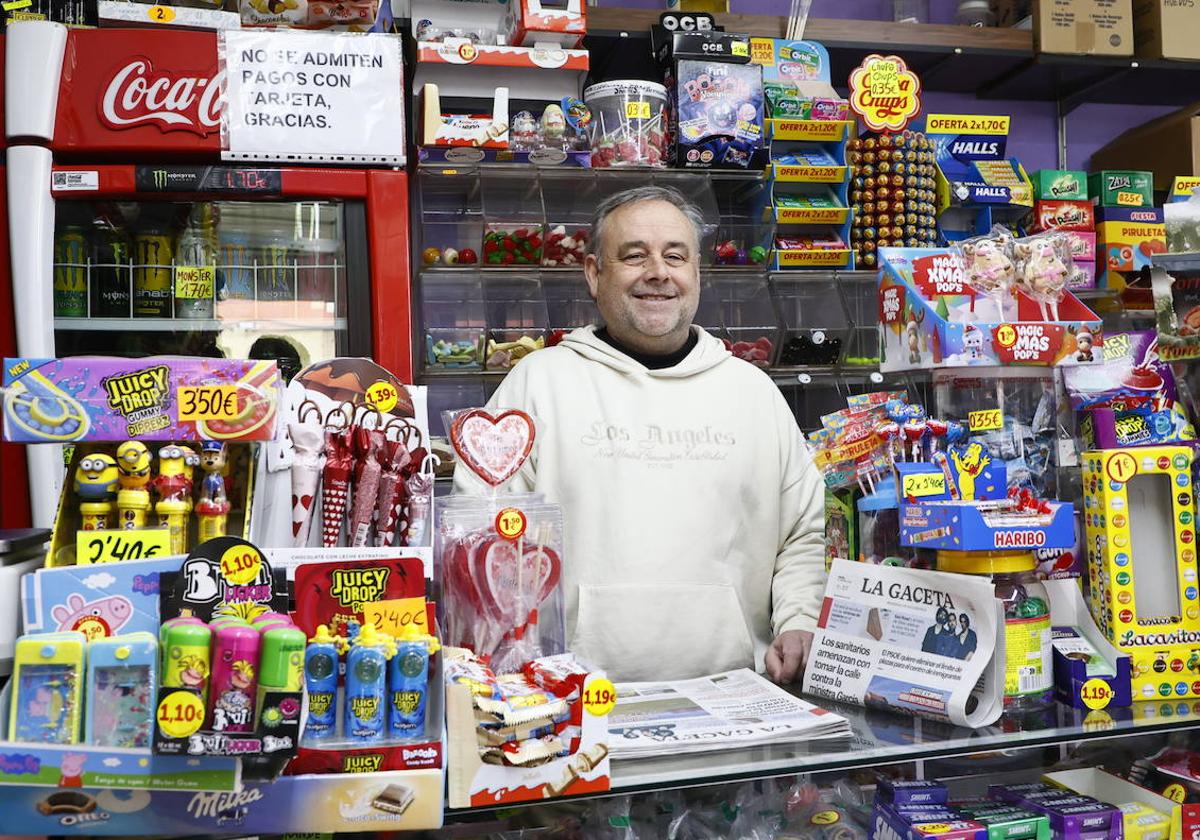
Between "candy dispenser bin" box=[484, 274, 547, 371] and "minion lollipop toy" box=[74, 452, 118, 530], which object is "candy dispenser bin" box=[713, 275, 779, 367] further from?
"minion lollipop toy" box=[74, 452, 118, 530]

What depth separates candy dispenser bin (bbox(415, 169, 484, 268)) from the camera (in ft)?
11.9

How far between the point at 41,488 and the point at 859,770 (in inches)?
83.6

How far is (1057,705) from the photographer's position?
4.92 ft

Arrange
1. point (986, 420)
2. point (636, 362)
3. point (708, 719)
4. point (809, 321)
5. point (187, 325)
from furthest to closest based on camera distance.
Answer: point (809, 321), point (187, 325), point (636, 362), point (986, 420), point (708, 719)

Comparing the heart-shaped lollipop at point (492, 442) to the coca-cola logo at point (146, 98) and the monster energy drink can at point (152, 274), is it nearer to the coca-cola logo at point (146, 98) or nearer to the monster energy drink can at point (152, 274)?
the coca-cola logo at point (146, 98)

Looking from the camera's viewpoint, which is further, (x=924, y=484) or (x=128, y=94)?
(x=128, y=94)

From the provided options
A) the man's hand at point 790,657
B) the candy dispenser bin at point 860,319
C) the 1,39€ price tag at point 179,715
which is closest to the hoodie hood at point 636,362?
the man's hand at point 790,657

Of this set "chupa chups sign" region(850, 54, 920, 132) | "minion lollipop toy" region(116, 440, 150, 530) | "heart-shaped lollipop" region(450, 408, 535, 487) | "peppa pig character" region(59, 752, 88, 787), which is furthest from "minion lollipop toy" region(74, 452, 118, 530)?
"chupa chups sign" region(850, 54, 920, 132)

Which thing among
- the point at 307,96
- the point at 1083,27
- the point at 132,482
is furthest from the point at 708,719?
the point at 1083,27

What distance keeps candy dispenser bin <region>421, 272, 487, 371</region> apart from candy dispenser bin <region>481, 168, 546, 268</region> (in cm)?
12

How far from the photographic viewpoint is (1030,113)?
4.96 m

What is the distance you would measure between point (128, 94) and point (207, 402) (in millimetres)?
1660

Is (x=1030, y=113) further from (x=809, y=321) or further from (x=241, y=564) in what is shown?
(x=241, y=564)

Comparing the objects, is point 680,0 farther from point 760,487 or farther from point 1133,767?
point 1133,767
